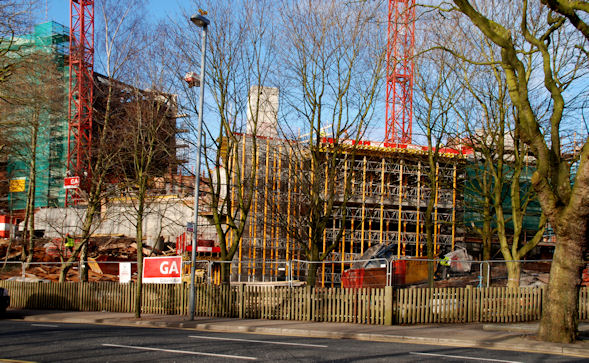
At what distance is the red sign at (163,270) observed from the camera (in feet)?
64.3

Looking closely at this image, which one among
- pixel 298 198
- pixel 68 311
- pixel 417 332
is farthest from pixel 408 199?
pixel 417 332

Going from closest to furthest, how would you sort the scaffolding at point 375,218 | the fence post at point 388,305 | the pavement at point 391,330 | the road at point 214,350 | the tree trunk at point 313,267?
1. the road at point 214,350
2. the pavement at point 391,330
3. the fence post at point 388,305
4. the tree trunk at point 313,267
5. the scaffolding at point 375,218

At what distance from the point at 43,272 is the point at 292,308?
22.0 m

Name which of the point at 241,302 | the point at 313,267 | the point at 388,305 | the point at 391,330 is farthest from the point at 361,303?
the point at 313,267

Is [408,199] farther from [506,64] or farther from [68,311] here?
[506,64]

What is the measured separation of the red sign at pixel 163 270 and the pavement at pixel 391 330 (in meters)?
1.28

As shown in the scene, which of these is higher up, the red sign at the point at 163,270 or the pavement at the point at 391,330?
the red sign at the point at 163,270

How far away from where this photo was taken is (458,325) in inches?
674

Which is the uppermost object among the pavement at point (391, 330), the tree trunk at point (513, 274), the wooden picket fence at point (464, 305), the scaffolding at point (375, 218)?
the scaffolding at point (375, 218)

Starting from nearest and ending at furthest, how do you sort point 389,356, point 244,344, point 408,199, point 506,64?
point 389,356
point 244,344
point 506,64
point 408,199

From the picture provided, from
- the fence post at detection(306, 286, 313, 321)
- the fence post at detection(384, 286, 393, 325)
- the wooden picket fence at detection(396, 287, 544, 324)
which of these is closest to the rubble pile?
the fence post at detection(306, 286, 313, 321)

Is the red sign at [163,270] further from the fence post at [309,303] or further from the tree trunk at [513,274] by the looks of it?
the tree trunk at [513,274]

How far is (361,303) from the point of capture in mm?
17797

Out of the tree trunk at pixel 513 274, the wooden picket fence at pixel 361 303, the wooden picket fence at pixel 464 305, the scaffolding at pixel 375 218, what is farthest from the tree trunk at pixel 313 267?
the scaffolding at pixel 375 218
